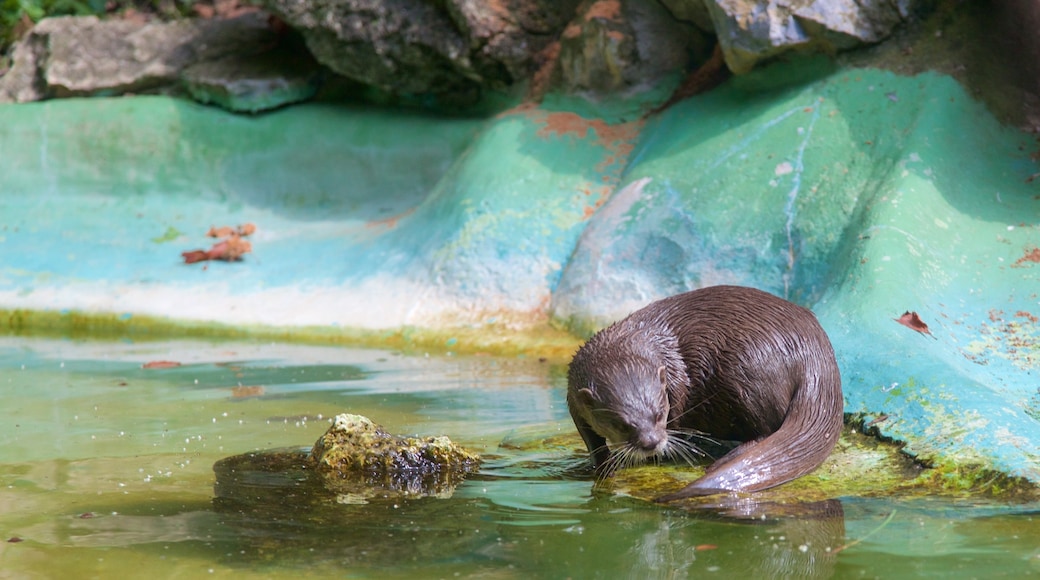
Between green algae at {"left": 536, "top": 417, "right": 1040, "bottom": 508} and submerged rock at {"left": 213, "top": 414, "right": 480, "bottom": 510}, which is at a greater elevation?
submerged rock at {"left": 213, "top": 414, "right": 480, "bottom": 510}

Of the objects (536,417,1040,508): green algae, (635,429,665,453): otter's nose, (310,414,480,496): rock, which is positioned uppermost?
(635,429,665,453): otter's nose

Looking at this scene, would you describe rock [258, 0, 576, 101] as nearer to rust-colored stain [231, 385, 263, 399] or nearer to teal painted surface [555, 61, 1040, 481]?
teal painted surface [555, 61, 1040, 481]

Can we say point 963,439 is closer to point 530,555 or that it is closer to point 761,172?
point 530,555

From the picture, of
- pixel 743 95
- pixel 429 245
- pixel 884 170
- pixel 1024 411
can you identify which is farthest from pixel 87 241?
pixel 1024 411

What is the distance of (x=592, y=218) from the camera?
810 cm

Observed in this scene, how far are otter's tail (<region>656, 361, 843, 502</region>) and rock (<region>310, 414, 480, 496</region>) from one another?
2.94ft

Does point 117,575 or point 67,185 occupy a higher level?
point 117,575

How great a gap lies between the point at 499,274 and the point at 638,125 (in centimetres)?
189

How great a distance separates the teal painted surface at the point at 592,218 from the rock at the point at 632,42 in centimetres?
34

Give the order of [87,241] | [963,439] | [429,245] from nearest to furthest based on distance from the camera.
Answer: [963,439] → [429,245] → [87,241]

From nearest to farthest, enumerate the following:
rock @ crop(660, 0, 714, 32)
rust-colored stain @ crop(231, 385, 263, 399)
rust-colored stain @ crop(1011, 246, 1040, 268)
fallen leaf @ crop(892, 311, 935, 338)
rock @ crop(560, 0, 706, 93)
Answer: fallen leaf @ crop(892, 311, 935, 338) → rust-colored stain @ crop(1011, 246, 1040, 268) → rust-colored stain @ crop(231, 385, 263, 399) → rock @ crop(660, 0, 714, 32) → rock @ crop(560, 0, 706, 93)

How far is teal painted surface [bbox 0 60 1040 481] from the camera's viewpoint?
5168mm

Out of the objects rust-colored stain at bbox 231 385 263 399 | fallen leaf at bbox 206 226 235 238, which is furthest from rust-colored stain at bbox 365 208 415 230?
rust-colored stain at bbox 231 385 263 399

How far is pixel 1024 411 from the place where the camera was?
14.1ft
